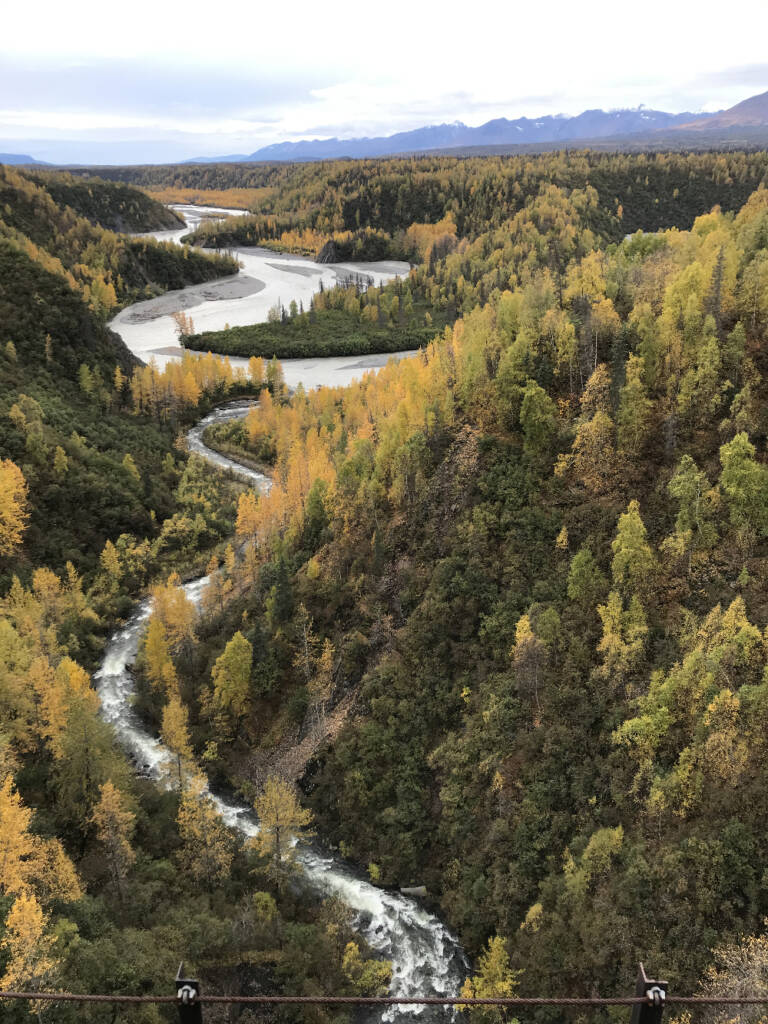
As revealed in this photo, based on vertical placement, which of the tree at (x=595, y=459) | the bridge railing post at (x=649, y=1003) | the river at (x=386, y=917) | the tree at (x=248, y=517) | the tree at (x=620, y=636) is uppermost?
the bridge railing post at (x=649, y=1003)

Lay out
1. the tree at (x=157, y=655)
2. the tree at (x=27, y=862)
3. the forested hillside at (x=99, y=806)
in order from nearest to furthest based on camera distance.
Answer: the forested hillside at (x=99, y=806) → the tree at (x=27, y=862) → the tree at (x=157, y=655)

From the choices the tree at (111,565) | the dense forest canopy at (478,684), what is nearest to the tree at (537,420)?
the dense forest canopy at (478,684)

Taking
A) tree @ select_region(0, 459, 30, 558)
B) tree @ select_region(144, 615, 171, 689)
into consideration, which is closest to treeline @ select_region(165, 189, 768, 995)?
tree @ select_region(144, 615, 171, 689)

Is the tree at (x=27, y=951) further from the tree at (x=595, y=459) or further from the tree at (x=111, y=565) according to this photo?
the tree at (x=111, y=565)

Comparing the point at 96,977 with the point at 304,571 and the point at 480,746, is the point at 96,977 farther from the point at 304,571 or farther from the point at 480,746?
the point at 304,571

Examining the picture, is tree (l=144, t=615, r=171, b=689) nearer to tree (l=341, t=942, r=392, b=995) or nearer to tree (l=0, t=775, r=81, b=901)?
tree (l=0, t=775, r=81, b=901)

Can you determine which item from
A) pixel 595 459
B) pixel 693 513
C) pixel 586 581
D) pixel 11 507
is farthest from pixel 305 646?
pixel 11 507
